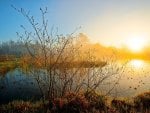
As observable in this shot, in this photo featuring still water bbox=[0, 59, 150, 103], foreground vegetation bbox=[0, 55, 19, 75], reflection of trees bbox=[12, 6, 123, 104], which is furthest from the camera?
foreground vegetation bbox=[0, 55, 19, 75]

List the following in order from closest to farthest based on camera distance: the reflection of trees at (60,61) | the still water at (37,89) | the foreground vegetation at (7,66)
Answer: the reflection of trees at (60,61)
the still water at (37,89)
the foreground vegetation at (7,66)

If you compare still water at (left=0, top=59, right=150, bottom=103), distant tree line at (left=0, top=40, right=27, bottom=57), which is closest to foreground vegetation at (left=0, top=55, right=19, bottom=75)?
distant tree line at (left=0, top=40, right=27, bottom=57)

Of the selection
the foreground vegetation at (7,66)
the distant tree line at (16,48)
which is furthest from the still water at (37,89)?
the foreground vegetation at (7,66)

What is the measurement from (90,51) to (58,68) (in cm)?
224

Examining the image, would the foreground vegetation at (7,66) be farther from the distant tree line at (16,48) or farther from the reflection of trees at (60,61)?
the reflection of trees at (60,61)

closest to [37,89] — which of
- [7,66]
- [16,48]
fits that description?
[16,48]

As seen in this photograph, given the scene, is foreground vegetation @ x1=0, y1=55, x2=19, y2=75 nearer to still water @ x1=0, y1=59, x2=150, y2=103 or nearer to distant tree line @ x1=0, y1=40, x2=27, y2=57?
distant tree line @ x1=0, y1=40, x2=27, y2=57

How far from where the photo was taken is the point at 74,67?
1280 cm

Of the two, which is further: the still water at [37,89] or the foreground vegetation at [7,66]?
the foreground vegetation at [7,66]

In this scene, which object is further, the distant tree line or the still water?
the still water

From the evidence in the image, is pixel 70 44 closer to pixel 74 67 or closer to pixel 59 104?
pixel 74 67

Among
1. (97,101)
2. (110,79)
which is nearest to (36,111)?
(97,101)

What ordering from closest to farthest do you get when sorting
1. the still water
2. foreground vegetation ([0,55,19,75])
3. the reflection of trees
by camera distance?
the reflection of trees → the still water → foreground vegetation ([0,55,19,75])

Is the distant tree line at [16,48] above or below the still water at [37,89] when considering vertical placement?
above
